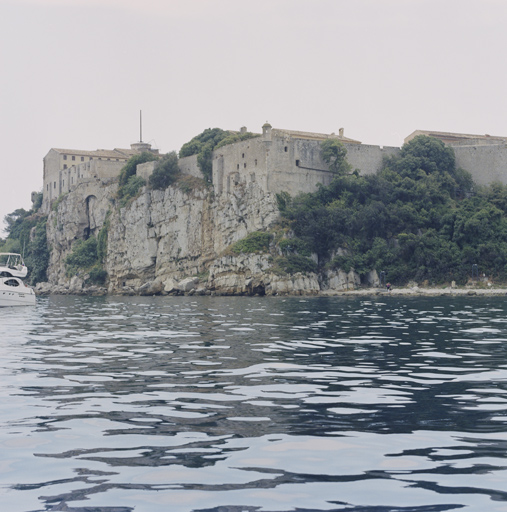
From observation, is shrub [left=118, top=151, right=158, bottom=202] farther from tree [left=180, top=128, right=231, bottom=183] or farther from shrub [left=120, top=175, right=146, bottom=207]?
tree [left=180, top=128, right=231, bottom=183]

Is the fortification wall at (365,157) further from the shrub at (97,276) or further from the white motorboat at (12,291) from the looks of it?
the white motorboat at (12,291)

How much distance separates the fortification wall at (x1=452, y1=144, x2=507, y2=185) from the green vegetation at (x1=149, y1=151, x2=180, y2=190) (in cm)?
2690

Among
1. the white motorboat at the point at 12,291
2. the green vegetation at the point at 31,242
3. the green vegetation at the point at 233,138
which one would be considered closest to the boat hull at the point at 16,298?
the white motorboat at the point at 12,291

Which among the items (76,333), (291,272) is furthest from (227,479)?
(291,272)

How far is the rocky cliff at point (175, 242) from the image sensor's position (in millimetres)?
56750

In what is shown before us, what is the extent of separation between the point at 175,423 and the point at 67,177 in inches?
3298

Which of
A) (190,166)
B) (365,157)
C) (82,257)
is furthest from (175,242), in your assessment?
(365,157)

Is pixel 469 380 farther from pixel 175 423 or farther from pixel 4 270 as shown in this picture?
pixel 4 270

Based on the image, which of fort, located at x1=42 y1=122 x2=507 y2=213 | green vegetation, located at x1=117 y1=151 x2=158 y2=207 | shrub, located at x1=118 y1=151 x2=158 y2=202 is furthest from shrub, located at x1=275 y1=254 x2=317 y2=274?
shrub, located at x1=118 y1=151 x2=158 y2=202

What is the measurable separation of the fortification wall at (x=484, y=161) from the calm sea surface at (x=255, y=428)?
5018 centimetres

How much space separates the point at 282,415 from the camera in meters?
8.48

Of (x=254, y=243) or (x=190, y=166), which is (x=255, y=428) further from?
(x=190, y=166)

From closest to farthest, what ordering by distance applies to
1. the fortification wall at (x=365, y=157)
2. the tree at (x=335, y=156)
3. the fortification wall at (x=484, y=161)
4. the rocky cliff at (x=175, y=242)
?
the rocky cliff at (x=175, y=242) < the tree at (x=335, y=156) < the fortification wall at (x=484, y=161) < the fortification wall at (x=365, y=157)

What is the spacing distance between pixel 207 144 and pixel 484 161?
2569cm
